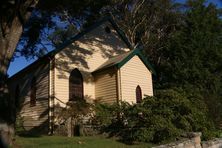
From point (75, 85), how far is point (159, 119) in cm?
880

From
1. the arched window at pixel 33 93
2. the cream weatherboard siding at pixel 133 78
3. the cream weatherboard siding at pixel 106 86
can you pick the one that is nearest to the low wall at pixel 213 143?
the cream weatherboard siding at pixel 133 78

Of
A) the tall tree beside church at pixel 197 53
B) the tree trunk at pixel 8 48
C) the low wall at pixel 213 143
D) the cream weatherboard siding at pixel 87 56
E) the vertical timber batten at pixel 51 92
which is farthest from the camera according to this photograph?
the tall tree beside church at pixel 197 53

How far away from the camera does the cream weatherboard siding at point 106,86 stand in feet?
66.7

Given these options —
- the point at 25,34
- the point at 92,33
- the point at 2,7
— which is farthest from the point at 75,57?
the point at 2,7

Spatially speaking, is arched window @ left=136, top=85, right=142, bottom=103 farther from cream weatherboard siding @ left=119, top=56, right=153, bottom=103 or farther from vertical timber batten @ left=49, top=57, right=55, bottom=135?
vertical timber batten @ left=49, top=57, right=55, bottom=135

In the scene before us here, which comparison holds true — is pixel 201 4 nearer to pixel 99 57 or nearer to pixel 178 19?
pixel 178 19

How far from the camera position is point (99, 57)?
23375 millimetres

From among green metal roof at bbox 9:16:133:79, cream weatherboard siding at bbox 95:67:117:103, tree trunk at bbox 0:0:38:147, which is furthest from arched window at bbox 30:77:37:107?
tree trunk at bbox 0:0:38:147

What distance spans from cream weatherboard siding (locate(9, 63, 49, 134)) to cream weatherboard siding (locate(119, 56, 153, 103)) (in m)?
5.23

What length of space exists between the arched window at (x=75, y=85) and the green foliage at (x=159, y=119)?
447 cm

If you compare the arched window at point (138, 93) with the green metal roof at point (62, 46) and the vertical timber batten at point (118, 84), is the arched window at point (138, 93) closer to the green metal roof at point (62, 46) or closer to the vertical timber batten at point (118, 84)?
the vertical timber batten at point (118, 84)

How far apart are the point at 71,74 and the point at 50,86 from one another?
6.14 ft

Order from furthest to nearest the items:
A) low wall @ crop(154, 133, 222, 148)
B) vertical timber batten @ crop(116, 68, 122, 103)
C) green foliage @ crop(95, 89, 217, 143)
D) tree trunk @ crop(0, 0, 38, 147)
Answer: vertical timber batten @ crop(116, 68, 122, 103) → green foliage @ crop(95, 89, 217, 143) → low wall @ crop(154, 133, 222, 148) → tree trunk @ crop(0, 0, 38, 147)

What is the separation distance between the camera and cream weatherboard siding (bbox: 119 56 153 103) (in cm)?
2036
